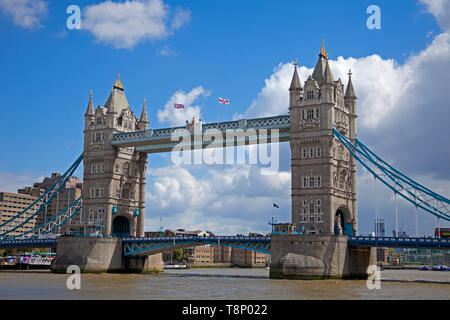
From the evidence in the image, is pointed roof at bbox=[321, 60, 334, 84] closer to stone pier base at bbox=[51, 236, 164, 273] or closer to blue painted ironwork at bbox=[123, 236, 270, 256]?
blue painted ironwork at bbox=[123, 236, 270, 256]

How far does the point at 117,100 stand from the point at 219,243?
3245cm

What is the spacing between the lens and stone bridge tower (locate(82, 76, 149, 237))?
9794 centimetres

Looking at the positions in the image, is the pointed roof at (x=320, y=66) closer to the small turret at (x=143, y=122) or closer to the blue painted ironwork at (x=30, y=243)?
the small turret at (x=143, y=122)

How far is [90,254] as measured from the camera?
90.0 metres

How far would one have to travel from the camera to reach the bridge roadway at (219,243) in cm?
6969

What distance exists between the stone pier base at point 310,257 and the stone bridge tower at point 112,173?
3336 centimetres

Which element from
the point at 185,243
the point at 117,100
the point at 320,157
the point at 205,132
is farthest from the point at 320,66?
the point at 117,100

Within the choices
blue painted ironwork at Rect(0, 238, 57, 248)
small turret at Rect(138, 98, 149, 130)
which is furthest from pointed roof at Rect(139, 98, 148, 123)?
blue painted ironwork at Rect(0, 238, 57, 248)

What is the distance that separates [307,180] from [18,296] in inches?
1608

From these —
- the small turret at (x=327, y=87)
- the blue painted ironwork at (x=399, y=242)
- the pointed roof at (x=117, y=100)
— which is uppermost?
the pointed roof at (x=117, y=100)

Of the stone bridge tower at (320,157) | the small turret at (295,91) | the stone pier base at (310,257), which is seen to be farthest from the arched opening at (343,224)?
the small turret at (295,91)

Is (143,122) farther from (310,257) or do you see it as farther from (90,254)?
(310,257)

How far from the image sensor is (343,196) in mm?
81938
